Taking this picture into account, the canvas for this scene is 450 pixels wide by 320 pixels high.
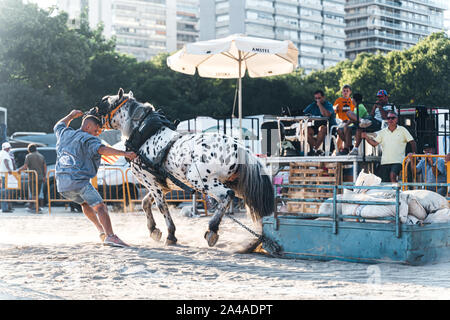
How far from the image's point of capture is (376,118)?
1142 cm

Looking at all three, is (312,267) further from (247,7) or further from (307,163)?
(247,7)

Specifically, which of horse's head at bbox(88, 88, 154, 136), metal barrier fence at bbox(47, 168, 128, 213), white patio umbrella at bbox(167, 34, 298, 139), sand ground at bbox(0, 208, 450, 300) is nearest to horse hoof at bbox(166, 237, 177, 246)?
sand ground at bbox(0, 208, 450, 300)

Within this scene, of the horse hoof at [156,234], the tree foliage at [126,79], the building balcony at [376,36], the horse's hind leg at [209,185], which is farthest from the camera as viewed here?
the building balcony at [376,36]

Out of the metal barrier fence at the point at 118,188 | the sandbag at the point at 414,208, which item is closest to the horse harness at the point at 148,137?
the sandbag at the point at 414,208

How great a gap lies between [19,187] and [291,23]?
104m

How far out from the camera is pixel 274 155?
442 inches

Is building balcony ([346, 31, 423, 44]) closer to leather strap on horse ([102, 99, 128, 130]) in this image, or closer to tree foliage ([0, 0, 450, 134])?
tree foliage ([0, 0, 450, 134])

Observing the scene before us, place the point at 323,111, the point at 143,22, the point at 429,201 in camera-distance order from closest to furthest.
A: 1. the point at 429,201
2. the point at 323,111
3. the point at 143,22

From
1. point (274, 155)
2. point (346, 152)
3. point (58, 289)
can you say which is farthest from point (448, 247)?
point (58, 289)

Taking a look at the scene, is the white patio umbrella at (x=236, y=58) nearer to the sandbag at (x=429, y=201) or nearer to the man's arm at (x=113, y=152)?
the man's arm at (x=113, y=152)

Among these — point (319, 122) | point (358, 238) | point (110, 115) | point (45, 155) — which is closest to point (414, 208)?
point (358, 238)

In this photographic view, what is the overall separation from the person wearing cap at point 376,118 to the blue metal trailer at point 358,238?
208cm

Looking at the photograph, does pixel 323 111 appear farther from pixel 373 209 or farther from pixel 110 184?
pixel 110 184

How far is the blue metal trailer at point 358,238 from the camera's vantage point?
7.43 m
